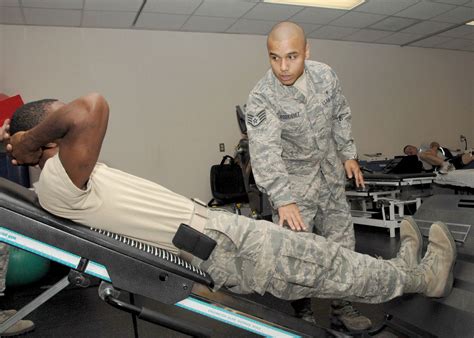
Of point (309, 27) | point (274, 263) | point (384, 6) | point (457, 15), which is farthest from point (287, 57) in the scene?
point (457, 15)

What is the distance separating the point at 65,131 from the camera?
1.06m

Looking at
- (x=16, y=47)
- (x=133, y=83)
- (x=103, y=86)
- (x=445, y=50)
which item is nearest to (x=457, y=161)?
(x=445, y=50)

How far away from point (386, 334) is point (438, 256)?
487 millimetres

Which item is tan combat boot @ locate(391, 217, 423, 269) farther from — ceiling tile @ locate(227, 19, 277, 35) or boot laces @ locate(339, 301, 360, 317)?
ceiling tile @ locate(227, 19, 277, 35)

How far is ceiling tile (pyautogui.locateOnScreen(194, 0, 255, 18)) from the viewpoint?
15.4ft

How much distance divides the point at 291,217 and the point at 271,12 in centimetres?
415

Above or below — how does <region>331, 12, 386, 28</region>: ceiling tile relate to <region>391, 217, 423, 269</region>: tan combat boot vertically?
above

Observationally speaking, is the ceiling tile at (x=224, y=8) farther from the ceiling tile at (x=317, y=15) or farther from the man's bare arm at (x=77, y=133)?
the man's bare arm at (x=77, y=133)

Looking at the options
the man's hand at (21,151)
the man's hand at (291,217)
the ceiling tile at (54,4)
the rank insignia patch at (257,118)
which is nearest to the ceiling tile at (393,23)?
the ceiling tile at (54,4)

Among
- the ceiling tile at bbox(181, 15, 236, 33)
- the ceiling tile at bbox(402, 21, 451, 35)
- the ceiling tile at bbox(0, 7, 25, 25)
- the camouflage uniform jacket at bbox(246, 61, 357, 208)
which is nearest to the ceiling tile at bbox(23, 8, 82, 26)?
the ceiling tile at bbox(0, 7, 25, 25)

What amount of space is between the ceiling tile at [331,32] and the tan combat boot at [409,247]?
15.6 feet

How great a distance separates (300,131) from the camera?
6.25 feet

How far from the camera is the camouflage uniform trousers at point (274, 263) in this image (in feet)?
4.18

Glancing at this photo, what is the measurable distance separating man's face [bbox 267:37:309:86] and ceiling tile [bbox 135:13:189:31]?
3.65 m
